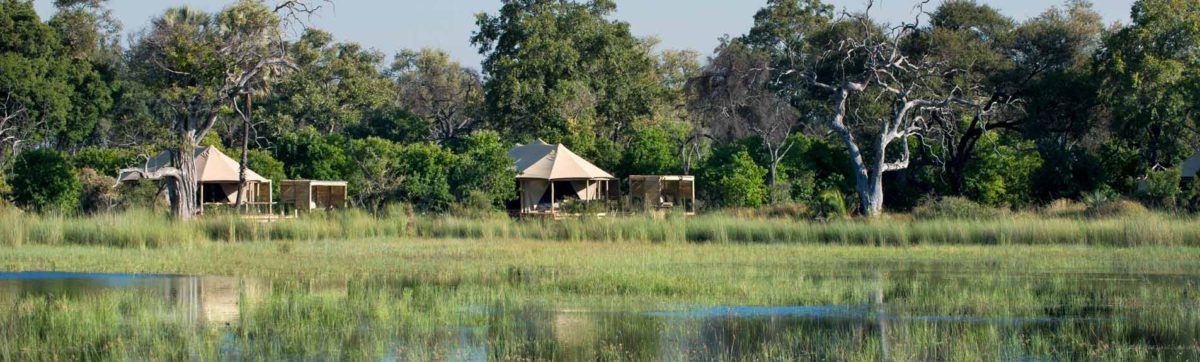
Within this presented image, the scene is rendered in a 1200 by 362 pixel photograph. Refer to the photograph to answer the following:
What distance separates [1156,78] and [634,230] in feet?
47.4

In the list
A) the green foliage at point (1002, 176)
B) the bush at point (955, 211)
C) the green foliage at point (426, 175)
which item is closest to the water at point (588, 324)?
the bush at point (955, 211)

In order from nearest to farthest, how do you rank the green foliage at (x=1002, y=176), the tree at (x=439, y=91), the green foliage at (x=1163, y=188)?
the green foliage at (x=1163, y=188)
the green foliage at (x=1002, y=176)
the tree at (x=439, y=91)

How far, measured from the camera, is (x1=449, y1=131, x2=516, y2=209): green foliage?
109 ft

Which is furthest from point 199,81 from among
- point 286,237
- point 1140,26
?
point 1140,26

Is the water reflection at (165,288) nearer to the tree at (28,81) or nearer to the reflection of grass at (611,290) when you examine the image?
the reflection of grass at (611,290)

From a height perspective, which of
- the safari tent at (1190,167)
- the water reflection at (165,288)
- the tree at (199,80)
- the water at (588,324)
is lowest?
the water at (588,324)

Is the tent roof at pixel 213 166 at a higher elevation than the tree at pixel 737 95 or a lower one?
lower

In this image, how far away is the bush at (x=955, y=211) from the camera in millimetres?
26559

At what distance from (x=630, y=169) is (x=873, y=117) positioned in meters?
7.49

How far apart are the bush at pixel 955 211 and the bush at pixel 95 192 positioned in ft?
62.2

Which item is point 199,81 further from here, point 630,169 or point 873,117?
point 873,117

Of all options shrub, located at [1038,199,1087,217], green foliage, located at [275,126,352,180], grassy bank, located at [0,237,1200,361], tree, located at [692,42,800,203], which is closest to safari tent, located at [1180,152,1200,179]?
shrub, located at [1038,199,1087,217]

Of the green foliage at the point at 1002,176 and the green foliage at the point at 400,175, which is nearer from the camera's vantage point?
the green foliage at the point at 400,175

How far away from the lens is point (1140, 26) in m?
32.2
